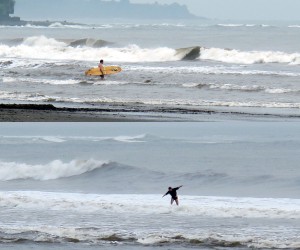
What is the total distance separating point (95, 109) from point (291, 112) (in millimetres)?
5491

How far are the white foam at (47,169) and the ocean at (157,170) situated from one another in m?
0.03

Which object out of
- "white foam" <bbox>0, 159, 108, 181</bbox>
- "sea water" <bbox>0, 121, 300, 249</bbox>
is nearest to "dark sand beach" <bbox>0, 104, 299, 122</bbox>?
"sea water" <bbox>0, 121, 300, 249</bbox>

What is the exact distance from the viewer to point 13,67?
4856 cm

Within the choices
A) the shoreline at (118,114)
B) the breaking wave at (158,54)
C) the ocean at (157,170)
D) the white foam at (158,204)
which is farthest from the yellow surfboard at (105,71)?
the white foam at (158,204)

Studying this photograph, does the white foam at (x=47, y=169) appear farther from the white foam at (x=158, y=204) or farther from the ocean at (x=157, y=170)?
the white foam at (x=158, y=204)

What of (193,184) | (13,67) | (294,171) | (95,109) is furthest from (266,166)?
(13,67)

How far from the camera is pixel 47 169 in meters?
19.1

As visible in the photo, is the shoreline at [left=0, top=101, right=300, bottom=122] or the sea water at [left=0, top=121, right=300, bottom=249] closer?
the sea water at [left=0, top=121, right=300, bottom=249]

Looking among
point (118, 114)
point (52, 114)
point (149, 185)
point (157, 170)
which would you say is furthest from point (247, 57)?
point (149, 185)

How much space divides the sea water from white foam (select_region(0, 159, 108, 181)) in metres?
0.02

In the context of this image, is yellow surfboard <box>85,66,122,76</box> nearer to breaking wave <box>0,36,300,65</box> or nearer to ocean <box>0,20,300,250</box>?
ocean <box>0,20,300,250</box>

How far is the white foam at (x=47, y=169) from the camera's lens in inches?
736

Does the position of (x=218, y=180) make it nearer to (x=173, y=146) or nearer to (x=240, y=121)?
(x=173, y=146)

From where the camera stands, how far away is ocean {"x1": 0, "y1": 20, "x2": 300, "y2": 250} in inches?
534
